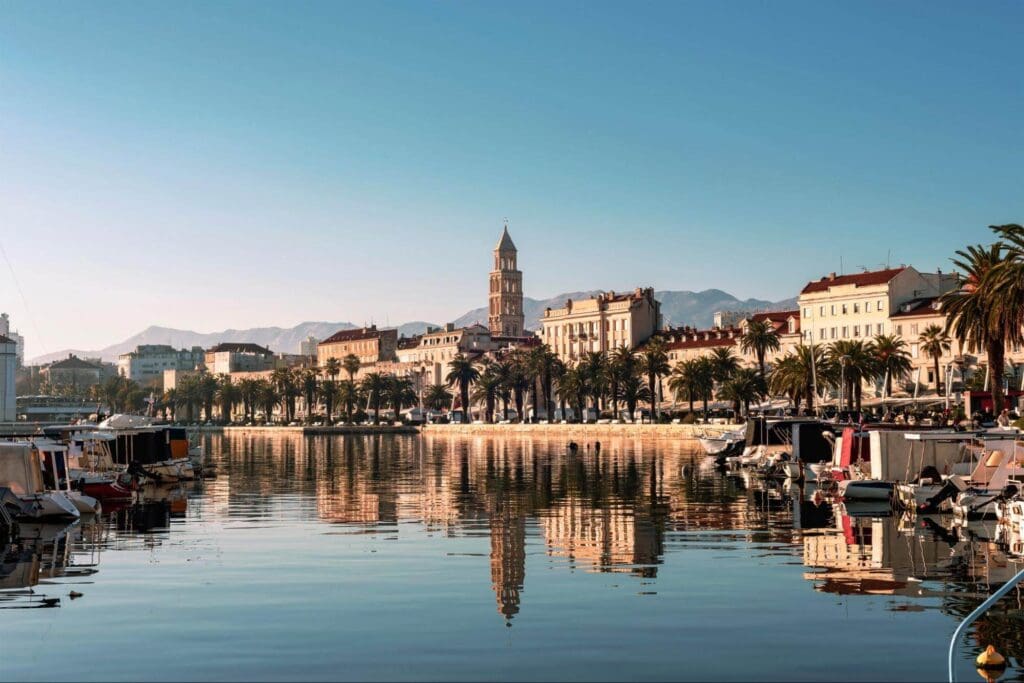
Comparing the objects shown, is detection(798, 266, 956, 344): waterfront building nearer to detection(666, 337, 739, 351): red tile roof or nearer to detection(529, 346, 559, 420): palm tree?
detection(666, 337, 739, 351): red tile roof

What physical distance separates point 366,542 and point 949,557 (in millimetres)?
16886

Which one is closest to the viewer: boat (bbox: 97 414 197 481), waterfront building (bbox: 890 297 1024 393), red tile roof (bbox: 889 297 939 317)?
boat (bbox: 97 414 197 481)

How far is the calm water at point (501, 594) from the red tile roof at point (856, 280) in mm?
113642

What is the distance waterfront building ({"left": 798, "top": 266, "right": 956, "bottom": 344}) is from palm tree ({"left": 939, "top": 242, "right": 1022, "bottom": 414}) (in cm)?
8006

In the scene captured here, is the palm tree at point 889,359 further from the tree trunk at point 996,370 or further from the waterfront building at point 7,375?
the waterfront building at point 7,375

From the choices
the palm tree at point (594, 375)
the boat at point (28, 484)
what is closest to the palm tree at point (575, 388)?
the palm tree at point (594, 375)

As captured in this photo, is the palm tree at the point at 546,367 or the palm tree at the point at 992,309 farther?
the palm tree at the point at 546,367

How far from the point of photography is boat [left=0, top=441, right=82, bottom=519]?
46.9 m

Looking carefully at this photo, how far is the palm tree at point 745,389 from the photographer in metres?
150

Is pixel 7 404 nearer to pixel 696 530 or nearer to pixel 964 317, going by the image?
pixel 964 317

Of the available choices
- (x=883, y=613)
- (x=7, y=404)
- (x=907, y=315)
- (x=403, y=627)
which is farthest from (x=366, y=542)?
(x=7, y=404)

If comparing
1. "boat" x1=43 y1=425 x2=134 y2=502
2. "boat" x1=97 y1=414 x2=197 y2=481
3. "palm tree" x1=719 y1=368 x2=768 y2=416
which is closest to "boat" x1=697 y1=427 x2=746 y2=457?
"boat" x1=97 y1=414 x2=197 y2=481

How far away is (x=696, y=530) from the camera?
43406 millimetres

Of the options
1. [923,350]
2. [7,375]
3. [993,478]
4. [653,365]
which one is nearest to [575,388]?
[653,365]
